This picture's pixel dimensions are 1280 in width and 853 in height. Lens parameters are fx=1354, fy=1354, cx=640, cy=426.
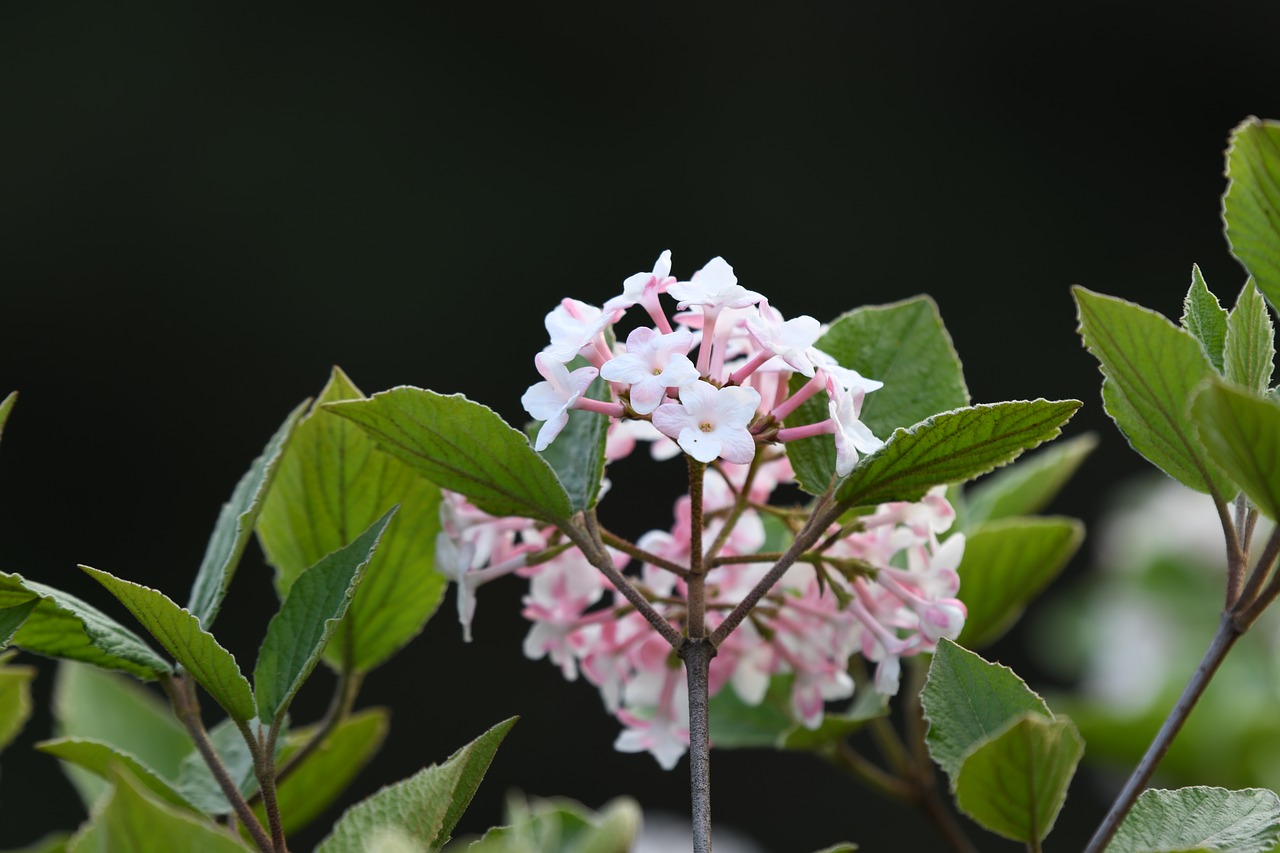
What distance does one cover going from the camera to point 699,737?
0.36m

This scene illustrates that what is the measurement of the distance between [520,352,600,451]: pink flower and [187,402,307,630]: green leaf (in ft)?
0.23

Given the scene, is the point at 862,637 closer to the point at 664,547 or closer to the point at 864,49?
the point at 664,547

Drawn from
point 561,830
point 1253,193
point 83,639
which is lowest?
point 561,830

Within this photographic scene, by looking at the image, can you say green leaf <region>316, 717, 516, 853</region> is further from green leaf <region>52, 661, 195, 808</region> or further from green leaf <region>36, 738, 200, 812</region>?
green leaf <region>52, 661, 195, 808</region>

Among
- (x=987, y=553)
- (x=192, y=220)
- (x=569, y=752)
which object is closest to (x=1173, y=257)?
(x=569, y=752)

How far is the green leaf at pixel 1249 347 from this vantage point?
0.37 meters

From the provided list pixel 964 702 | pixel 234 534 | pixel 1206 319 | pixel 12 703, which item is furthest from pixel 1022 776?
pixel 12 703

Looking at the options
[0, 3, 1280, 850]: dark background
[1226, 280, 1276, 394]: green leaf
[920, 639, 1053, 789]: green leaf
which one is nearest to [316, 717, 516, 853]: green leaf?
[920, 639, 1053, 789]: green leaf

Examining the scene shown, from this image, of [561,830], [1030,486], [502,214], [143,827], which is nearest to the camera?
[143,827]

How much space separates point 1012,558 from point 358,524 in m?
0.27

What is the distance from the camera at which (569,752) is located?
2510mm

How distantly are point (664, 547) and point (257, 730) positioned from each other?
0.54 feet

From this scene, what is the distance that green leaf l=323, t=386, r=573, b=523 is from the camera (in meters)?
0.39

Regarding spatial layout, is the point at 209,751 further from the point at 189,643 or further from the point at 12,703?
the point at 12,703
